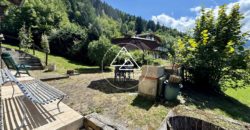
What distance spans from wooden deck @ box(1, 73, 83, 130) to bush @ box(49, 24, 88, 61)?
12.5 metres

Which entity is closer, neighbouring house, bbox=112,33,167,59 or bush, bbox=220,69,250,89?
bush, bbox=220,69,250,89

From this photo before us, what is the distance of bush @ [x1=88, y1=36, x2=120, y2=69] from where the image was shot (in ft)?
36.4

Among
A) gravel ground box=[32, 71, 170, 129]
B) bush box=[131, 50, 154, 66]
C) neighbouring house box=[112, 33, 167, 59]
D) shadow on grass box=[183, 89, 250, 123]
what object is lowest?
shadow on grass box=[183, 89, 250, 123]

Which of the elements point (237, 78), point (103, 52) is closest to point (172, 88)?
point (237, 78)

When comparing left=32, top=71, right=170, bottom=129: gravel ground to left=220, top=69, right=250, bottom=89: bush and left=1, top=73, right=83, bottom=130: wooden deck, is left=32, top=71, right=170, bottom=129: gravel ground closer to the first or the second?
left=1, top=73, right=83, bottom=130: wooden deck

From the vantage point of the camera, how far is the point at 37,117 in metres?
2.80

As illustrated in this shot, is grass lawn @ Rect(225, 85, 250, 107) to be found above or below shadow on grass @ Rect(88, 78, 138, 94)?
below

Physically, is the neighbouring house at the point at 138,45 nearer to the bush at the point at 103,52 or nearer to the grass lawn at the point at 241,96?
the bush at the point at 103,52

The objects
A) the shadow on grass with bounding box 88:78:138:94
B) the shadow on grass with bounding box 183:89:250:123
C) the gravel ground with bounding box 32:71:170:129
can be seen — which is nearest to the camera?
the gravel ground with bounding box 32:71:170:129

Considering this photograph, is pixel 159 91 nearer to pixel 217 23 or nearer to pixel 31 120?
pixel 31 120

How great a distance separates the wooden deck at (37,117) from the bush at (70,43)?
1255cm

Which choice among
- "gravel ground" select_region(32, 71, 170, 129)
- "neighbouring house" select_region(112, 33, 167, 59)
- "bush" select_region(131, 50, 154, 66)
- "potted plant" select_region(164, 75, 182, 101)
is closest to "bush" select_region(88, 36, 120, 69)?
"neighbouring house" select_region(112, 33, 167, 59)

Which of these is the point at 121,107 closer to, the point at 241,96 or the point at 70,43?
the point at 241,96

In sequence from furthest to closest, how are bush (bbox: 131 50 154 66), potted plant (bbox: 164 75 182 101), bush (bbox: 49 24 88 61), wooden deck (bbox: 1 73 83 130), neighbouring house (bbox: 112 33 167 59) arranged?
bush (bbox: 49 24 88 61) < neighbouring house (bbox: 112 33 167 59) < bush (bbox: 131 50 154 66) < potted plant (bbox: 164 75 182 101) < wooden deck (bbox: 1 73 83 130)
